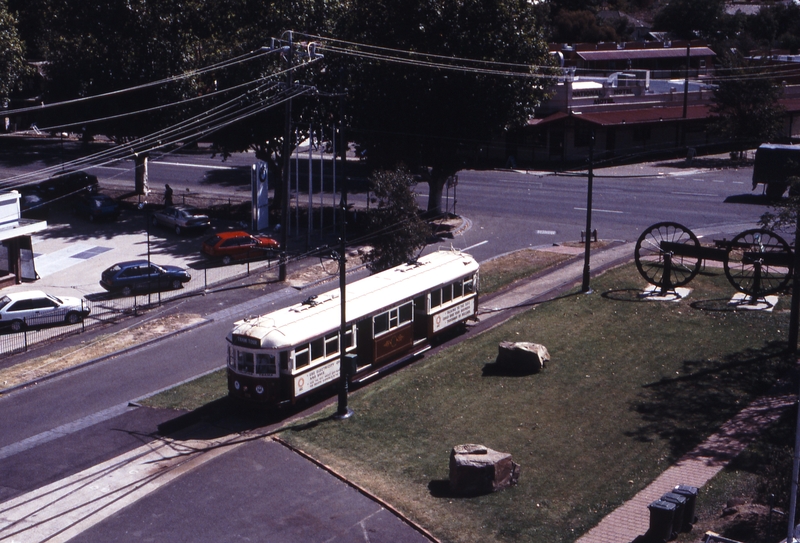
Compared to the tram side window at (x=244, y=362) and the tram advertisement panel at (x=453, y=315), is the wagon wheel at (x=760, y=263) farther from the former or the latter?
the tram side window at (x=244, y=362)

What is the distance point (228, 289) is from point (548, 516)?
80.7ft

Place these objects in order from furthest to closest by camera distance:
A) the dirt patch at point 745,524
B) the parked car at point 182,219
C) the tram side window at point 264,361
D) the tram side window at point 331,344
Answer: the parked car at point 182,219 → the tram side window at point 331,344 → the tram side window at point 264,361 → the dirt patch at point 745,524

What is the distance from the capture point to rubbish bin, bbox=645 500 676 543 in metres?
17.9

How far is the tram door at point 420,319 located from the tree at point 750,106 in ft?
149

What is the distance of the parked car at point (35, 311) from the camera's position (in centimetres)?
3684

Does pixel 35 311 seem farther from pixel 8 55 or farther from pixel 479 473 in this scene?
pixel 8 55

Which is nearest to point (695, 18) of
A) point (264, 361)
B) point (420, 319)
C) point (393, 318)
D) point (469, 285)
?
point (469, 285)

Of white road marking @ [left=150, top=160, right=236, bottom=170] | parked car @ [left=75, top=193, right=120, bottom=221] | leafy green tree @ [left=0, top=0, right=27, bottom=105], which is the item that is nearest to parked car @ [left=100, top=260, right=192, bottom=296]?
parked car @ [left=75, top=193, right=120, bottom=221]

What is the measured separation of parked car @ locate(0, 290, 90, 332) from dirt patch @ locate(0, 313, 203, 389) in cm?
315

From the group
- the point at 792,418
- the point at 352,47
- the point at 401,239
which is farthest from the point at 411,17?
the point at 792,418

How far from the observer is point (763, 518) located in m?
18.1

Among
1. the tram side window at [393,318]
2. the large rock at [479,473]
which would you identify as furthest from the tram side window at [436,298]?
the large rock at [479,473]

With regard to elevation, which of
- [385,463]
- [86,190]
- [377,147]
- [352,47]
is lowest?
[385,463]

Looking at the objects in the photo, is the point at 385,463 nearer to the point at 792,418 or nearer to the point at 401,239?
the point at 792,418
